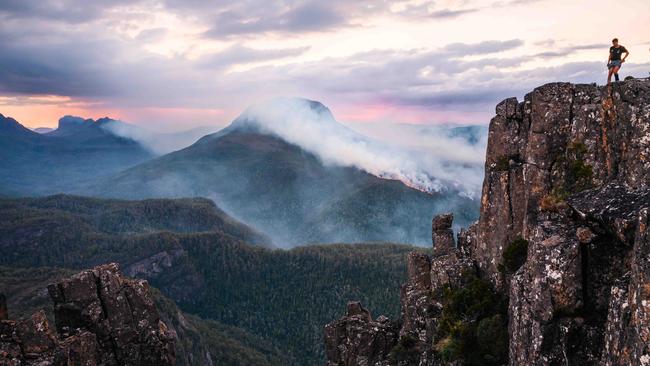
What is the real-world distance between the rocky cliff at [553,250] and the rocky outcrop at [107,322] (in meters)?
25.6

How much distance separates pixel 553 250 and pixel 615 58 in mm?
17114

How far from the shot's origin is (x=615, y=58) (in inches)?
1439

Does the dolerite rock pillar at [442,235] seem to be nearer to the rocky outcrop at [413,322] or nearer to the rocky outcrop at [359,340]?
the rocky outcrop at [413,322]

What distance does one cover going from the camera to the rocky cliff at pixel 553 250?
2567 cm

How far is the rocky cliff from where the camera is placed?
25.7 metres

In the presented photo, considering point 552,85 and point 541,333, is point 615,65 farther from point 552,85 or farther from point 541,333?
point 541,333

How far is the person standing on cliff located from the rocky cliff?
4.74 ft

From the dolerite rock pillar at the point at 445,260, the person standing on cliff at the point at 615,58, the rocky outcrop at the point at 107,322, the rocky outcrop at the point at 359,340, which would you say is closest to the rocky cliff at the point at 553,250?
the dolerite rock pillar at the point at 445,260

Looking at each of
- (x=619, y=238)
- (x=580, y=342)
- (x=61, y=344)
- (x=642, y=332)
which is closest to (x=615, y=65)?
(x=619, y=238)

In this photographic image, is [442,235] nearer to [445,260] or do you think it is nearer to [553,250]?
[445,260]

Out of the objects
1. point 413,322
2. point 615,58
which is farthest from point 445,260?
point 615,58

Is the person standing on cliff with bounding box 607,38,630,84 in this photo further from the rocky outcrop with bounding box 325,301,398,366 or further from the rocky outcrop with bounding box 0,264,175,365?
the rocky outcrop with bounding box 0,264,175,365

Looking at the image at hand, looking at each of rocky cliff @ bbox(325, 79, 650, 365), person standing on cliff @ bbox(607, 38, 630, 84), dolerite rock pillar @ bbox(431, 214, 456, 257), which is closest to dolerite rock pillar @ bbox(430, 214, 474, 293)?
dolerite rock pillar @ bbox(431, 214, 456, 257)

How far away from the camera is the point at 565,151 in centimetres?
3741
